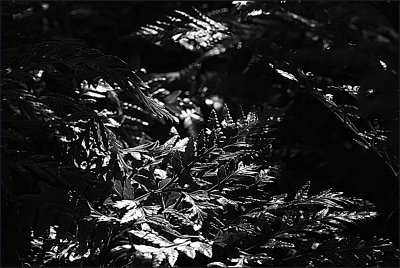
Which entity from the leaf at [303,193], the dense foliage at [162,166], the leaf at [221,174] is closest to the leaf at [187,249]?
the dense foliage at [162,166]

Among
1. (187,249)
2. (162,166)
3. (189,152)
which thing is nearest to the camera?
(187,249)

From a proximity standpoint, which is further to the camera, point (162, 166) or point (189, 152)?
point (162, 166)

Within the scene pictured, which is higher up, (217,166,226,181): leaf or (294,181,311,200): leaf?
(217,166,226,181): leaf

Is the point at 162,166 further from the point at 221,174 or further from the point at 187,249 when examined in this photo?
the point at 187,249

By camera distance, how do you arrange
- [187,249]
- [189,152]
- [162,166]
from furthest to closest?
[162,166] < [189,152] < [187,249]

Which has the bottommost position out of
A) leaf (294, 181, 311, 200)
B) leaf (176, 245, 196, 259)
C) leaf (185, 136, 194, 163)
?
leaf (294, 181, 311, 200)

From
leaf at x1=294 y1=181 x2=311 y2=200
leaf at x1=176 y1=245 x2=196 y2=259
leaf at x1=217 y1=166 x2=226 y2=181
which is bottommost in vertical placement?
leaf at x1=294 y1=181 x2=311 y2=200

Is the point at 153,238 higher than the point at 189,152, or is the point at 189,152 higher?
the point at 189,152

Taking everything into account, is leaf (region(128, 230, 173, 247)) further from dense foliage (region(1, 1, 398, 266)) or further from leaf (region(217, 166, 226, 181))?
leaf (region(217, 166, 226, 181))

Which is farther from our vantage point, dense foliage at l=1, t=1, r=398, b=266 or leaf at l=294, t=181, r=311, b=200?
leaf at l=294, t=181, r=311, b=200

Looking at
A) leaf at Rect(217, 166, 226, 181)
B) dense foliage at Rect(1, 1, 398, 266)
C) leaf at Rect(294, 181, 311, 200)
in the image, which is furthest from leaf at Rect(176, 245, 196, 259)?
leaf at Rect(294, 181, 311, 200)

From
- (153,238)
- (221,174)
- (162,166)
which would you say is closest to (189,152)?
(221,174)

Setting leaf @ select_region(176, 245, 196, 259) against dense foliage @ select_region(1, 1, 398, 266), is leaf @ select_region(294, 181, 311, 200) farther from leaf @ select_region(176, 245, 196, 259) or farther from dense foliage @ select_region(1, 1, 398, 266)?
leaf @ select_region(176, 245, 196, 259)

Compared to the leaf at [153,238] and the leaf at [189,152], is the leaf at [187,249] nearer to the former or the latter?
the leaf at [153,238]
